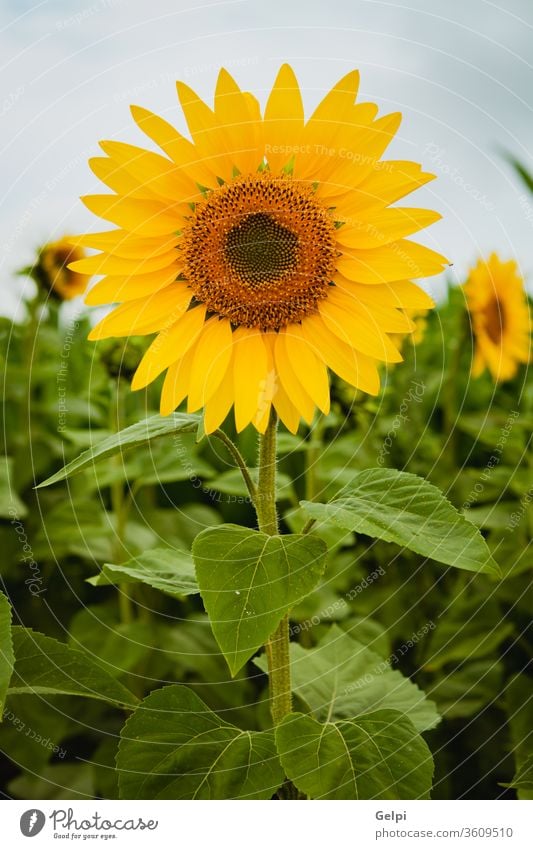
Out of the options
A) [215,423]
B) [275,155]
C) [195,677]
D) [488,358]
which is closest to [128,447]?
[215,423]

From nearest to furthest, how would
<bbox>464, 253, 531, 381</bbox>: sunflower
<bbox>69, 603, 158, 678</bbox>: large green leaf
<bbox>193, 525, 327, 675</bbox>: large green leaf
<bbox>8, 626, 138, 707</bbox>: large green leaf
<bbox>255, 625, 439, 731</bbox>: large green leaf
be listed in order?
<bbox>193, 525, 327, 675</bbox>: large green leaf → <bbox>8, 626, 138, 707</bbox>: large green leaf → <bbox>255, 625, 439, 731</bbox>: large green leaf → <bbox>69, 603, 158, 678</bbox>: large green leaf → <bbox>464, 253, 531, 381</bbox>: sunflower

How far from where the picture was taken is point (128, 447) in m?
0.52

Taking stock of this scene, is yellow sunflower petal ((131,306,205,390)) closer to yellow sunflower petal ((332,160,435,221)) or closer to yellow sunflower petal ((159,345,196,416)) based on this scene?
yellow sunflower petal ((159,345,196,416))

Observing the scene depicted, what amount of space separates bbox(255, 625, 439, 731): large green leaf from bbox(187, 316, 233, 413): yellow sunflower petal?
25cm

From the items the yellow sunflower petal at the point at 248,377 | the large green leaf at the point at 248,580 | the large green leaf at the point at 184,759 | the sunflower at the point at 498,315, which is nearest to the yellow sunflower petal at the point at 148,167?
the yellow sunflower petal at the point at 248,377

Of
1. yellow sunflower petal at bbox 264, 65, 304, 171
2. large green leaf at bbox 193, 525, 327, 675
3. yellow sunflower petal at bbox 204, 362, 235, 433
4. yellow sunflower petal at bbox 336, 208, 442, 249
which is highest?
yellow sunflower petal at bbox 264, 65, 304, 171

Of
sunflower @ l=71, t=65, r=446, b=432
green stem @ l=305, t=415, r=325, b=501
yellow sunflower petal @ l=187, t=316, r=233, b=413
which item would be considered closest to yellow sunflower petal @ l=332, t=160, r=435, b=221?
sunflower @ l=71, t=65, r=446, b=432

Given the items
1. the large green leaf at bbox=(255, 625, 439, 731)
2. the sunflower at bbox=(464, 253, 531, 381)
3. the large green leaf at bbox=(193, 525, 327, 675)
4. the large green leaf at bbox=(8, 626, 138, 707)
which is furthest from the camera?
the sunflower at bbox=(464, 253, 531, 381)

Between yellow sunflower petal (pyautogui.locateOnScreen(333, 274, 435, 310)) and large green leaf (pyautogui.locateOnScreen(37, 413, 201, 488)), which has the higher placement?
yellow sunflower petal (pyautogui.locateOnScreen(333, 274, 435, 310))

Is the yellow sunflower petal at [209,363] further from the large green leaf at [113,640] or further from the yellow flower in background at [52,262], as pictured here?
the yellow flower in background at [52,262]

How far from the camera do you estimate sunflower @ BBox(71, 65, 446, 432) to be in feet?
1.68

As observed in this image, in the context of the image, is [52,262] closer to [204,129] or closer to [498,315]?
[498,315]

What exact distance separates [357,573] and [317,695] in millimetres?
410
